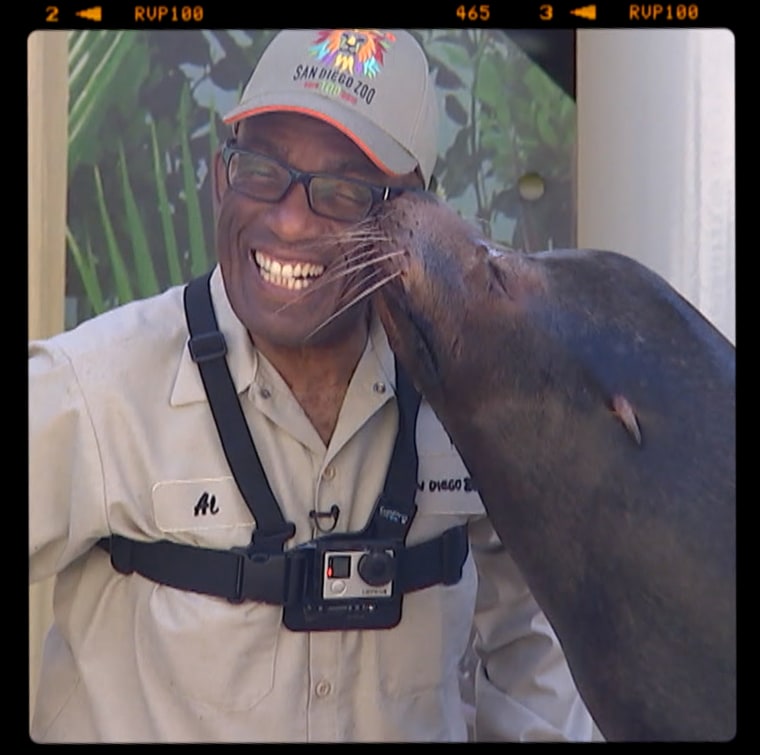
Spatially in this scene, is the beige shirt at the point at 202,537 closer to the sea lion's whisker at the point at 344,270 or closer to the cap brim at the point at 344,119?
the sea lion's whisker at the point at 344,270

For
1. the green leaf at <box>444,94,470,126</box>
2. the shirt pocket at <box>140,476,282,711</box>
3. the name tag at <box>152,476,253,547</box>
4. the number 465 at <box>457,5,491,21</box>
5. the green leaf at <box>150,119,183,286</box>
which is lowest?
the shirt pocket at <box>140,476,282,711</box>

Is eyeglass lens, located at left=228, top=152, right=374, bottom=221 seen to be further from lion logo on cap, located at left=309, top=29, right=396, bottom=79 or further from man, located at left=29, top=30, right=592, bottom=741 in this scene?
lion logo on cap, located at left=309, top=29, right=396, bottom=79

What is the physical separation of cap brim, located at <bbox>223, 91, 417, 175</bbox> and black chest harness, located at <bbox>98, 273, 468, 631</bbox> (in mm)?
315

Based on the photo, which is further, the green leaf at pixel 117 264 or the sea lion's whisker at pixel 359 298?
the green leaf at pixel 117 264

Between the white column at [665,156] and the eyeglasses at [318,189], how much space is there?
404 mm

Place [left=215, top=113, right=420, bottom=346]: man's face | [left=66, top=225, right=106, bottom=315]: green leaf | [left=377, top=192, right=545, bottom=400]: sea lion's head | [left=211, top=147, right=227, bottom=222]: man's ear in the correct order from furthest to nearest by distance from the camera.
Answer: [left=66, top=225, right=106, bottom=315]: green leaf < [left=211, top=147, right=227, bottom=222]: man's ear < [left=215, top=113, right=420, bottom=346]: man's face < [left=377, top=192, right=545, bottom=400]: sea lion's head

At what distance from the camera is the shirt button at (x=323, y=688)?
1.78 m

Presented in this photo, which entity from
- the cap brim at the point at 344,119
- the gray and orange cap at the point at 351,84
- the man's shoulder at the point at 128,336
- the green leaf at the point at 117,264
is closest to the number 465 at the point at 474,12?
the gray and orange cap at the point at 351,84

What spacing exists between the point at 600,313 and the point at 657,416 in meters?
0.15

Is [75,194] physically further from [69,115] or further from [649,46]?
[649,46]

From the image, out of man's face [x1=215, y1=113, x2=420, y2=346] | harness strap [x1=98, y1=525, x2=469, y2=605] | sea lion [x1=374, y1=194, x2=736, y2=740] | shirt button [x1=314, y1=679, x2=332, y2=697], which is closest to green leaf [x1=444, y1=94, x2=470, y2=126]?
man's face [x1=215, y1=113, x2=420, y2=346]

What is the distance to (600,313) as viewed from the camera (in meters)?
1.62

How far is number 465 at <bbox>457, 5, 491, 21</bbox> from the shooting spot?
1.73 meters

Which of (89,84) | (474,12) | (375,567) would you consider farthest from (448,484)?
(89,84)
